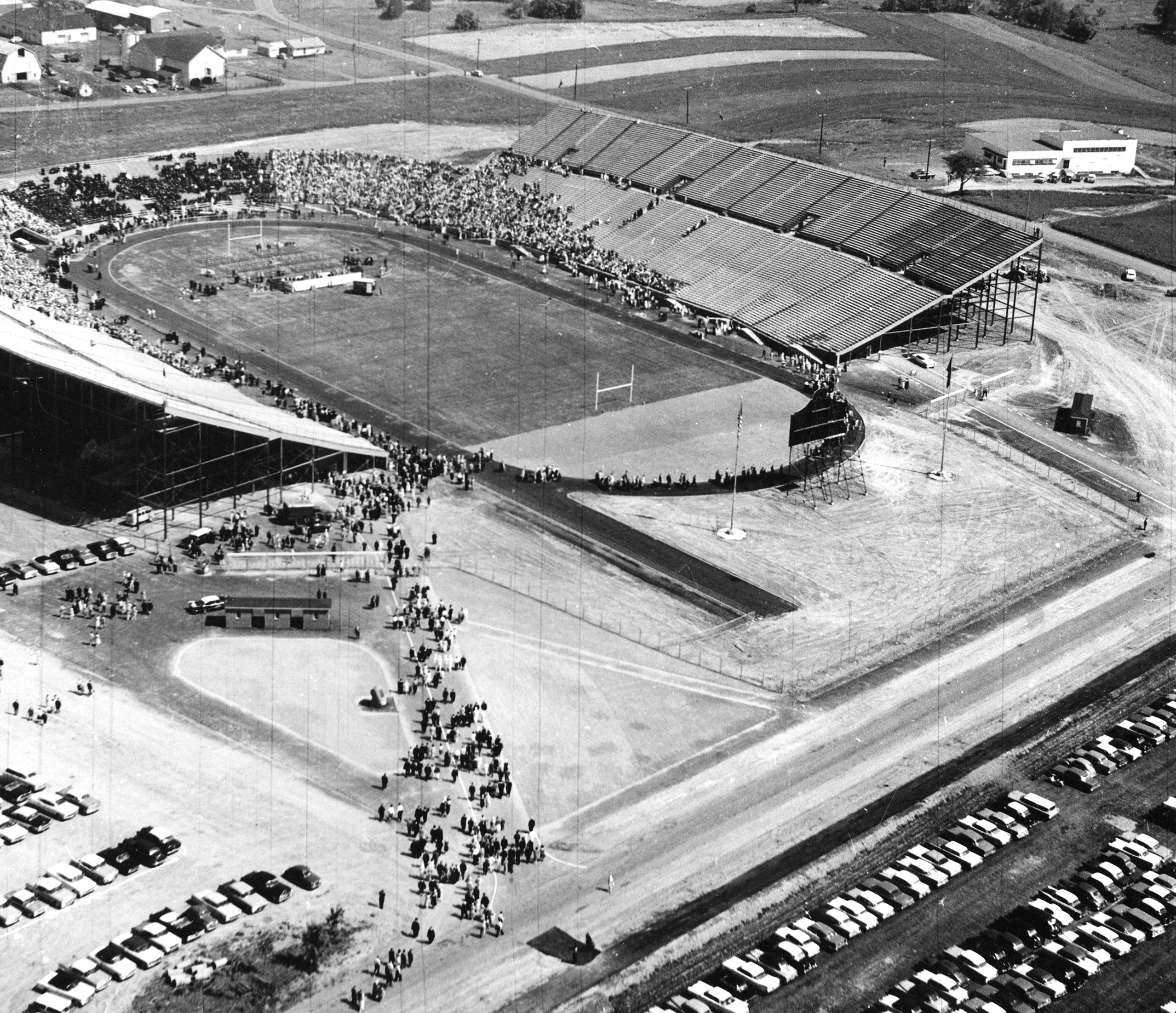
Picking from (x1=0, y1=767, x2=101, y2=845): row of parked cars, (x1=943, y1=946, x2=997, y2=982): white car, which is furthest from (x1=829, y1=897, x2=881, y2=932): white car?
(x1=0, y1=767, x2=101, y2=845): row of parked cars

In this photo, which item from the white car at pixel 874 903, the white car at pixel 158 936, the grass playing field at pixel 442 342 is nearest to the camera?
the white car at pixel 158 936

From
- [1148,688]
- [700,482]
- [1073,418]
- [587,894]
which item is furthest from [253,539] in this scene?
[1073,418]

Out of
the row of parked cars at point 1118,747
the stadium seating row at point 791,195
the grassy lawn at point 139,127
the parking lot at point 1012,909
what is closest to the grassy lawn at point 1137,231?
the stadium seating row at point 791,195

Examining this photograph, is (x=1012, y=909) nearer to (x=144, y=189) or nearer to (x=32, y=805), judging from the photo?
(x=32, y=805)

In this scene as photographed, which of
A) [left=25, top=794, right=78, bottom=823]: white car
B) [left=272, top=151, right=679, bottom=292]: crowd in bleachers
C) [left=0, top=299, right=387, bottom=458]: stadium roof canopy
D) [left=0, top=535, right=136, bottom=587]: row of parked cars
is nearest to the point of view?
[left=25, top=794, right=78, bottom=823]: white car

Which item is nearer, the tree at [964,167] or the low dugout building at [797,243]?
the low dugout building at [797,243]

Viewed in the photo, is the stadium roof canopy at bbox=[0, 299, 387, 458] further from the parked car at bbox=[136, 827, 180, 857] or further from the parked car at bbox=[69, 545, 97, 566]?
the parked car at bbox=[136, 827, 180, 857]

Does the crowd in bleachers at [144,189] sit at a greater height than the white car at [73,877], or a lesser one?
greater

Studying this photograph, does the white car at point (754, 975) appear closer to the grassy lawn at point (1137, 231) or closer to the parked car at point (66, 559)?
the parked car at point (66, 559)
